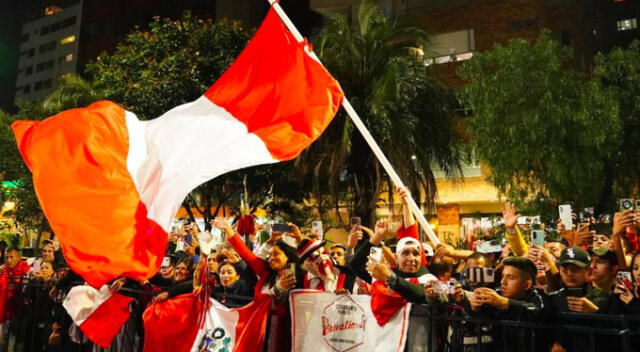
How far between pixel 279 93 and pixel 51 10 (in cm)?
10361

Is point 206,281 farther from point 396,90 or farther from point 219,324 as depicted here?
point 396,90

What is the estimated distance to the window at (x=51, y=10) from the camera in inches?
3787

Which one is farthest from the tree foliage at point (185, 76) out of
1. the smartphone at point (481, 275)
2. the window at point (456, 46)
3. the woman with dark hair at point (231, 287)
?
the smartphone at point (481, 275)

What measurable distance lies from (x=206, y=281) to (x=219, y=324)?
0.48m

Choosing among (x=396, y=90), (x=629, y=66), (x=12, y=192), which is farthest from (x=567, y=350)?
(x=12, y=192)

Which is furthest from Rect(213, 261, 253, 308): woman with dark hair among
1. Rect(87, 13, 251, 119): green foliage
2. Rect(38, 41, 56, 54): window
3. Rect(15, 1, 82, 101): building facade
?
Rect(38, 41, 56, 54): window

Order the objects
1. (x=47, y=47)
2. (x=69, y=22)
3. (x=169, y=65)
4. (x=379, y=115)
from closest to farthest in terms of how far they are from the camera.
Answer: (x=379, y=115) < (x=169, y=65) < (x=69, y=22) < (x=47, y=47)

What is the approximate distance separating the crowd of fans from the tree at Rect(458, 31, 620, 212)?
12.6 metres

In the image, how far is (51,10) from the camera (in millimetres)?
97562

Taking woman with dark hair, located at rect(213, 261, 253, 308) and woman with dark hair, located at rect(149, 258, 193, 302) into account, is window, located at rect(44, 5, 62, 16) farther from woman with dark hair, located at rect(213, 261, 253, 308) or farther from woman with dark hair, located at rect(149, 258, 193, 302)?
woman with dark hair, located at rect(213, 261, 253, 308)

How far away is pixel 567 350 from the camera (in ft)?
14.6

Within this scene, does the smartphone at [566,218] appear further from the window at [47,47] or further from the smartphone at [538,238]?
the window at [47,47]

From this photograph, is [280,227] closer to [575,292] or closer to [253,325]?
[253,325]

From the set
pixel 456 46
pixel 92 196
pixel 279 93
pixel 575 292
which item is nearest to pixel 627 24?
pixel 456 46
